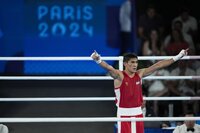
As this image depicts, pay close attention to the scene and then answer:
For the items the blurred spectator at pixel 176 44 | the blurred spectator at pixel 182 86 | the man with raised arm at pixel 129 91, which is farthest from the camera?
the blurred spectator at pixel 176 44

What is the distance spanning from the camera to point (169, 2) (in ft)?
37.0

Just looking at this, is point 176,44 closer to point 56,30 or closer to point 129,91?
point 56,30

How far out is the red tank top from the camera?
609 centimetres

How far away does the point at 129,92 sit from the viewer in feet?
20.0

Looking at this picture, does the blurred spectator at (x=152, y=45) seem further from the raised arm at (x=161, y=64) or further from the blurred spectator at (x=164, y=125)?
the raised arm at (x=161, y=64)

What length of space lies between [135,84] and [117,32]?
16.6 ft

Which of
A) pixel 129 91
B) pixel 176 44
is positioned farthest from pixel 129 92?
pixel 176 44

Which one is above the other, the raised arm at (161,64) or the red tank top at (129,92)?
the raised arm at (161,64)

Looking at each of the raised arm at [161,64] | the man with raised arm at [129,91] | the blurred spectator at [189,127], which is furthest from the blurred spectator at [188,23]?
the man with raised arm at [129,91]

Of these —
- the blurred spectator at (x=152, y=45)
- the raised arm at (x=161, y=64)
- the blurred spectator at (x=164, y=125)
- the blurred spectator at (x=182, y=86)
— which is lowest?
the blurred spectator at (x=164, y=125)

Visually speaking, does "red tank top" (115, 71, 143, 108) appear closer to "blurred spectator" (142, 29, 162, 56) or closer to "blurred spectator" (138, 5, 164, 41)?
"blurred spectator" (142, 29, 162, 56)

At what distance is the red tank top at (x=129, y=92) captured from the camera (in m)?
6.09

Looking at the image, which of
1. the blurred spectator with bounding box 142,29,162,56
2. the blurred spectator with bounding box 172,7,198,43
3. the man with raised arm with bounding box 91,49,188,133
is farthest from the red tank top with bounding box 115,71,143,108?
the blurred spectator with bounding box 172,7,198,43

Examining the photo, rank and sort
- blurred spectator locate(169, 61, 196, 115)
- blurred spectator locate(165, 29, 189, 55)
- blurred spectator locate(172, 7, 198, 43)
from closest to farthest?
blurred spectator locate(169, 61, 196, 115), blurred spectator locate(165, 29, 189, 55), blurred spectator locate(172, 7, 198, 43)
